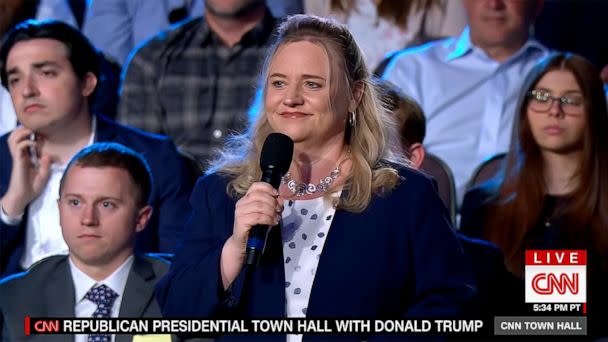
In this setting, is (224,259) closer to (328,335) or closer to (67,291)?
(328,335)

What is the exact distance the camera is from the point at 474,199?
3.32m

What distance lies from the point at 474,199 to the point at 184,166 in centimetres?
97

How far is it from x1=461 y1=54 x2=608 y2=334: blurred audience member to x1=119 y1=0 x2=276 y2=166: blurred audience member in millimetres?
860

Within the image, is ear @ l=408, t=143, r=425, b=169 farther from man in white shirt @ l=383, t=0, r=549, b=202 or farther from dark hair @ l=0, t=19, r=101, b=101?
dark hair @ l=0, t=19, r=101, b=101

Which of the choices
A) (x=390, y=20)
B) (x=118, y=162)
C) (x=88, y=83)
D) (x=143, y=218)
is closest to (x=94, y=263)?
(x=143, y=218)

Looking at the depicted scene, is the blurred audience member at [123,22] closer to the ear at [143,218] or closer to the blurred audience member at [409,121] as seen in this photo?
the ear at [143,218]

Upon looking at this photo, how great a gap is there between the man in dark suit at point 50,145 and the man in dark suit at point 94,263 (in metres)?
0.12

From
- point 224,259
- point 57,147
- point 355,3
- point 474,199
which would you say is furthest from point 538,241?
point 57,147

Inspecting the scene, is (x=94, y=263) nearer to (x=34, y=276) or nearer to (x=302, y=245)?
(x=34, y=276)

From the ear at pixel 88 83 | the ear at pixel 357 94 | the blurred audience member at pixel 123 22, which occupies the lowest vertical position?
the ear at pixel 357 94

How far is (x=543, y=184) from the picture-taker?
129 inches

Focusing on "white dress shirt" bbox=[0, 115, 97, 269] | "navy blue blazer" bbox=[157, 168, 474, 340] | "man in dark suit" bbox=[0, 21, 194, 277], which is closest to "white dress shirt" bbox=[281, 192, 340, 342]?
"navy blue blazer" bbox=[157, 168, 474, 340]

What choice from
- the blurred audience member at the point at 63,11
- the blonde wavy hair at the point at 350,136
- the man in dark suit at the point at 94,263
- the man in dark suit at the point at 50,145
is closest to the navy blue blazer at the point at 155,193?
the man in dark suit at the point at 50,145

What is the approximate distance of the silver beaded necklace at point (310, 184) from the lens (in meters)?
2.37
